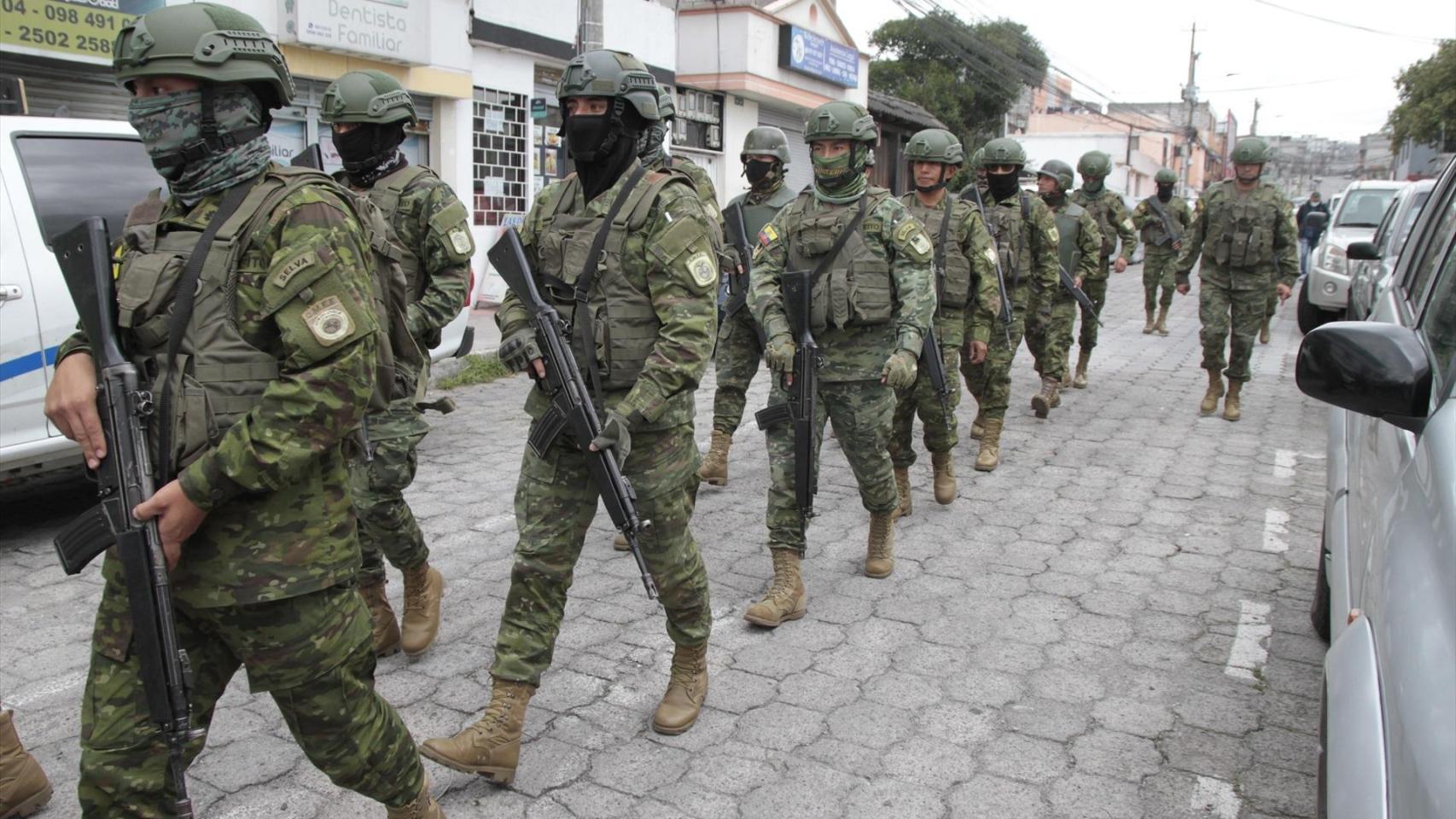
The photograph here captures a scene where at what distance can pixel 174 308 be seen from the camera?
222 centimetres

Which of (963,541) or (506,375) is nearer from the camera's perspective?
(963,541)

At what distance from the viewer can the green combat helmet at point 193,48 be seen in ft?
7.24

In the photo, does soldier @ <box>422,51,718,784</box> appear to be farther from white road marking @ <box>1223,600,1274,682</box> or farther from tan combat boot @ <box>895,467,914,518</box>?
tan combat boot @ <box>895,467,914,518</box>

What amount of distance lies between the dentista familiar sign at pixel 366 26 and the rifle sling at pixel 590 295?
30.2 feet

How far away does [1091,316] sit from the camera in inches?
379

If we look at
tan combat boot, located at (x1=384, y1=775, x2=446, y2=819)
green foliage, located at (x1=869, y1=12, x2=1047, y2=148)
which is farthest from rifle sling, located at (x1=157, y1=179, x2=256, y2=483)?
green foliage, located at (x1=869, y1=12, x2=1047, y2=148)

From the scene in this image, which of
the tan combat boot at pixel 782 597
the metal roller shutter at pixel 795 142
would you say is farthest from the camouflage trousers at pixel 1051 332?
the metal roller shutter at pixel 795 142

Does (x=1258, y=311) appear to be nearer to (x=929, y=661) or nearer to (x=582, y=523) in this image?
(x=929, y=661)

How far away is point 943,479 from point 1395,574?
14.0ft

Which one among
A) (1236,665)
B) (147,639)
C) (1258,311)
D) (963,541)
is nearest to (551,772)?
(147,639)

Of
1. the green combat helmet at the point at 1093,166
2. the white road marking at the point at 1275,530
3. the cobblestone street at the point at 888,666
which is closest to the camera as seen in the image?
the cobblestone street at the point at 888,666

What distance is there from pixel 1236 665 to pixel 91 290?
3.75 meters

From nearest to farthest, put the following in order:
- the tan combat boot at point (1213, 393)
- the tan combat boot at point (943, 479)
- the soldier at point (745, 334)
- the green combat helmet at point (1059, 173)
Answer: the tan combat boot at point (943, 479) → the soldier at point (745, 334) → the tan combat boot at point (1213, 393) → the green combat helmet at point (1059, 173)

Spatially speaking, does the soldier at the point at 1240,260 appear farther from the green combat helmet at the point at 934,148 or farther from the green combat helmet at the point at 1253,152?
the green combat helmet at the point at 934,148
